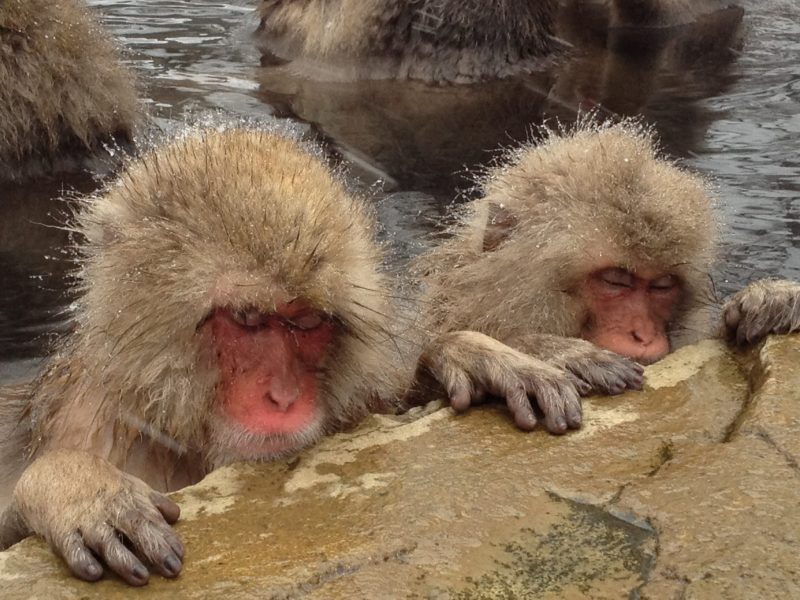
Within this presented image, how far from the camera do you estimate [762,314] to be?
3.76 meters

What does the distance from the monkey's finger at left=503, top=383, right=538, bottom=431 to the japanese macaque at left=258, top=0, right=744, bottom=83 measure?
5900 millimetres

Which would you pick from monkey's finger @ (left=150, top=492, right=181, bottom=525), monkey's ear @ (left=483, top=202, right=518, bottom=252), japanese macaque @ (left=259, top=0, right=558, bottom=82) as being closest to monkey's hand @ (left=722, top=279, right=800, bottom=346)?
monkey's ear @ (left=483, top=202, right=518, bottom=252)

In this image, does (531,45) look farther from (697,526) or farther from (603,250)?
(697,526)

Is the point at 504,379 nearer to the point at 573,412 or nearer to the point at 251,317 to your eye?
the point at 573,412

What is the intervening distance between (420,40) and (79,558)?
22.9 feet

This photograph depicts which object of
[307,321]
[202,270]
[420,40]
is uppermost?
[202,270]

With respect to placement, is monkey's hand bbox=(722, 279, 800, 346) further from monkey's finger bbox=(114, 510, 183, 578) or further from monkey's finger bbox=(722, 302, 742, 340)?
monkey's finger bbox=(114, 510, 183, 578)

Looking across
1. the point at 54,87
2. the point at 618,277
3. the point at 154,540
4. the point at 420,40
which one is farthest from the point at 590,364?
the point at 420,40

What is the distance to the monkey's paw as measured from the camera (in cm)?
345

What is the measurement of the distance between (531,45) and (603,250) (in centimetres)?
560

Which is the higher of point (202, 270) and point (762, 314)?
point (202, 270)

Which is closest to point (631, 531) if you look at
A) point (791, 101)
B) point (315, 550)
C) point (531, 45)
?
point (315, 550)

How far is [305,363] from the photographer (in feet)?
10.1

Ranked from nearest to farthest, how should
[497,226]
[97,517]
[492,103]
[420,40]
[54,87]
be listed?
[97,517], [497,226], [54,87], [492,103], [420,40]
